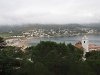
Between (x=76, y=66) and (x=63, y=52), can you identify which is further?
(x=63, y=52)

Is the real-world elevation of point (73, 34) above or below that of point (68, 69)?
below

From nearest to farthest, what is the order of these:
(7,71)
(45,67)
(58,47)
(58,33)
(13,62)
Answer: (45,67), (7,71), (13,62), (58,47), (58,33)

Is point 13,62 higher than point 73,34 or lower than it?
higher

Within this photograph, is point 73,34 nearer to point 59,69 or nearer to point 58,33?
point 58,33

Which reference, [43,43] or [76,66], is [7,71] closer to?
[76,66]

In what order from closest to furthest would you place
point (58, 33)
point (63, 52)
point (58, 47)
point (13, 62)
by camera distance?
point (13, 62) < point (63, 52) < point (58, 47) < point (58, 33)

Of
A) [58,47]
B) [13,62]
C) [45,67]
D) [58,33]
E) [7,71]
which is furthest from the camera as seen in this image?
[58,33]

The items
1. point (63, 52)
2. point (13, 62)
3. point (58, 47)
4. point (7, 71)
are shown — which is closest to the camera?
point (7, 71)

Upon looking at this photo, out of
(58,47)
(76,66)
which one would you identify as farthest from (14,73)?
(58,47)

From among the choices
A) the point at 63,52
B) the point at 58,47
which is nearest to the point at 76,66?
the point at 63,52
